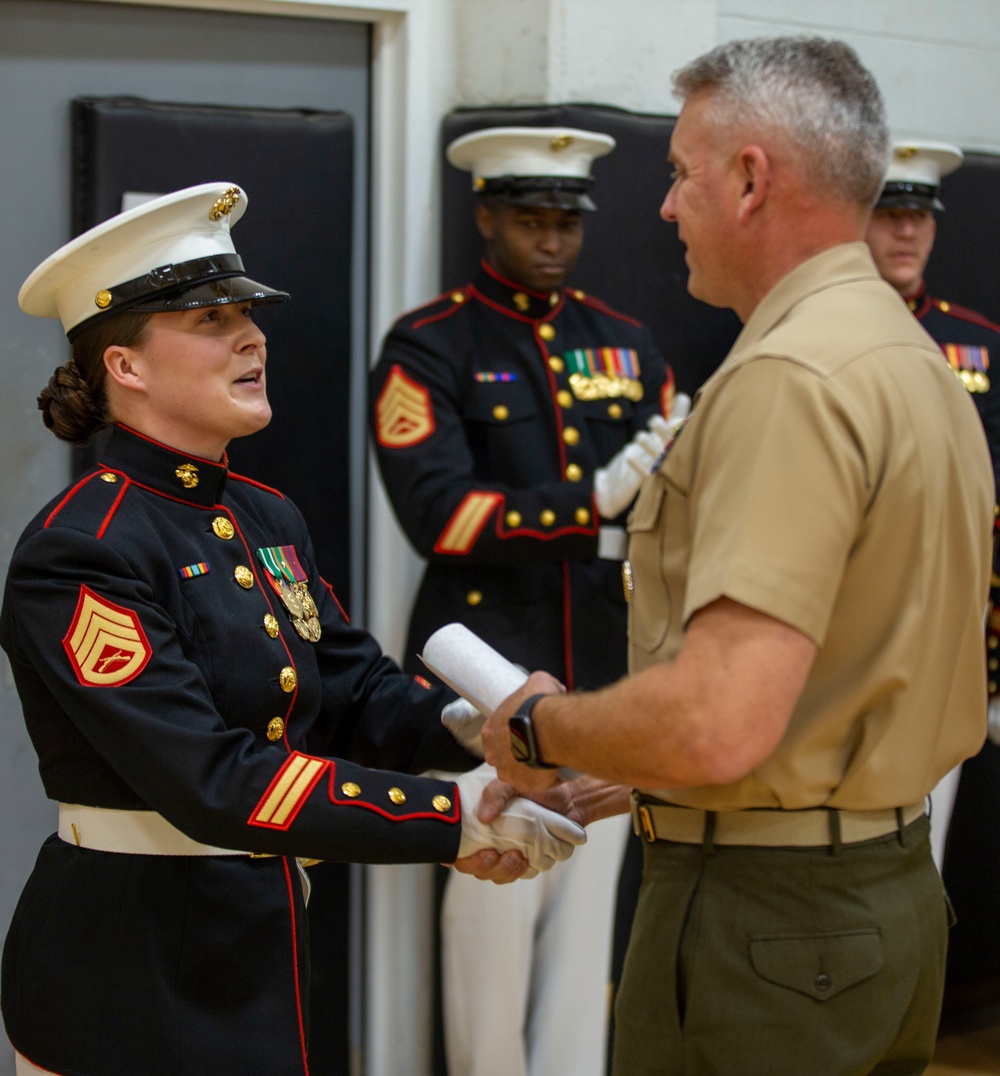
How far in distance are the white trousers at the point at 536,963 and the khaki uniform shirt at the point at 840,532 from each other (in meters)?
1.38

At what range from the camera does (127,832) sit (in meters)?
1.72

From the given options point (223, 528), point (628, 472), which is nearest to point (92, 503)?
point (223, 528)

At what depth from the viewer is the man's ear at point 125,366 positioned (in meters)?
1.80

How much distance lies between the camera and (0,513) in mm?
2746

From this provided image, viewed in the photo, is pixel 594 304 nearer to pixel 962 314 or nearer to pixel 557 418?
pixel 557 418

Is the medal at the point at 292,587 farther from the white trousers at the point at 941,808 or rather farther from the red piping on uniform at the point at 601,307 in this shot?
the white trousers at the point at 941,808

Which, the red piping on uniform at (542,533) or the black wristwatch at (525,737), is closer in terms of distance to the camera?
the black wristwatch at (525,737)

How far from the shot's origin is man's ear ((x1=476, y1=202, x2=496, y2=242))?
2.91m

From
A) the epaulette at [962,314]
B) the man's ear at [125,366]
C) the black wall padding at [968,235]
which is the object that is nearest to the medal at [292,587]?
the man's ear at [125,366]

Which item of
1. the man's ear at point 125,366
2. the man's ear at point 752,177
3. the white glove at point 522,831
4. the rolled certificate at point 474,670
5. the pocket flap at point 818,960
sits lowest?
the white glove at point 522,831

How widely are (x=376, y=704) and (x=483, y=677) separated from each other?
25cm

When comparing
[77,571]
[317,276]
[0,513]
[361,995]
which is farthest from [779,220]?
[361,995]

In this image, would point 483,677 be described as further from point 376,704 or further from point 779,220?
point 779,220

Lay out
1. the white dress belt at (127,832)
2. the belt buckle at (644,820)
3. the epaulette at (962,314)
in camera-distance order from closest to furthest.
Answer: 1. the belt buckle at (644,820)
2. the white dress belt at (127,832)
3. the epaulette at (962,314)
